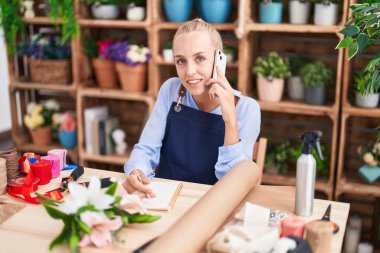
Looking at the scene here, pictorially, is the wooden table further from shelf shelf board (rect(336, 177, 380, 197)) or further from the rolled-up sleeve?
shelf shelf board (rect(336, 177, 380, 197))

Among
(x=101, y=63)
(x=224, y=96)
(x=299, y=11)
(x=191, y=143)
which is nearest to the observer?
(x=224, y=96)

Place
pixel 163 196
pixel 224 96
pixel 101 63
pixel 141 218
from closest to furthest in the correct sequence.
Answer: pixel 141 218 → pixel 163 196 → pixel 224 96 → pixel 101 63

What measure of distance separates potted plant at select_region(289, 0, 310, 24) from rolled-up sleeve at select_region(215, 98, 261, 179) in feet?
3.54

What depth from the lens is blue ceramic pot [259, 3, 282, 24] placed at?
282 centimetres

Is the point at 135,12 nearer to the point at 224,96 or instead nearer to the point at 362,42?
the point at 224,96

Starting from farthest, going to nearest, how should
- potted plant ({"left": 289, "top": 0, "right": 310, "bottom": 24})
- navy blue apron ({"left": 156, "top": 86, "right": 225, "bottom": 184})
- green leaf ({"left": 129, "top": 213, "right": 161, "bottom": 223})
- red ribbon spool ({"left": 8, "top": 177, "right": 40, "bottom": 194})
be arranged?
potted plant ({"left": 289, "top": 0, "right": 310, "bottom": 24}), navy blue apron ({"left": 156, "top": 86, "right": 225, "bottom": 184}), red ribbon spool ({"left": 8, "top": 177, "right": 40, "bottom": 194}), green leaf ({"left": 129, "top": 213, "right": 161, "bottom": 223})

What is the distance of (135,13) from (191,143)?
4.84ft

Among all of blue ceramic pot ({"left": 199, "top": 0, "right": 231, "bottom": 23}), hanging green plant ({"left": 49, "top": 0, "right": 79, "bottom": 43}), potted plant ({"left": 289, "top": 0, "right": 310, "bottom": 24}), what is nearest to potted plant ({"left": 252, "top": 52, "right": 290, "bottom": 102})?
potted plant ({"left": 289, "top": 0, "right": 310, "bottom": 24})

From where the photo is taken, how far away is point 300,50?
3.13 meters

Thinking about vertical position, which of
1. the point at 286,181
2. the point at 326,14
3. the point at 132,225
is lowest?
the point at 286,181

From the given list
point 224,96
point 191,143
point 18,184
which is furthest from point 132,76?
point 18,184

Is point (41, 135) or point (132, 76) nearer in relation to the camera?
point (132, 76)

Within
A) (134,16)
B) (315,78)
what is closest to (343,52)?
(315,78)

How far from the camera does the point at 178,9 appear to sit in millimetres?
3027
